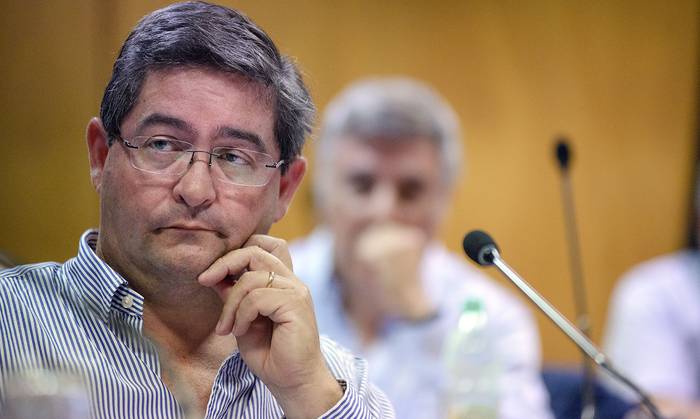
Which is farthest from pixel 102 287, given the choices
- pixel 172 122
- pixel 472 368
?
pixel 472 368

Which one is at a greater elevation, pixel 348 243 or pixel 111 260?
pixel 111 260

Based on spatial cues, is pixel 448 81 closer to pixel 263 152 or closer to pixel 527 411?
pixel 527 411

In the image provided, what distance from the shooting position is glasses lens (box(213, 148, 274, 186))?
1304mm

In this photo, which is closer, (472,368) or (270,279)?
(270,279)

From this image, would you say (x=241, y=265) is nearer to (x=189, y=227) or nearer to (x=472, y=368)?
(x=189, y=227)

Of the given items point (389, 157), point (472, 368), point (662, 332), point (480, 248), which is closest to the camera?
point (480, 248)

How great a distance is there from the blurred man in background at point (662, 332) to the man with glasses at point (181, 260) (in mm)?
2026

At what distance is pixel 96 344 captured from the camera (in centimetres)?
126

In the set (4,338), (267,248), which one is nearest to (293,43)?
(267,248)

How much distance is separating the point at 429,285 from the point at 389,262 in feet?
0.51

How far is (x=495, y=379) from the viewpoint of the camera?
2400mm

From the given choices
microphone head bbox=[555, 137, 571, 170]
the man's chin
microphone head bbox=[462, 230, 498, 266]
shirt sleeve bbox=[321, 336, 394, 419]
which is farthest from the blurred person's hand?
the man's chin

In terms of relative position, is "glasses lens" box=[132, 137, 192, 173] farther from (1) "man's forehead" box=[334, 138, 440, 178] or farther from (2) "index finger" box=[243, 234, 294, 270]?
(1) "man's forehead" box=[334, 138, 440, 178]

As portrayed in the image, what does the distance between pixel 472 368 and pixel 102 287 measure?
1.32 meters
